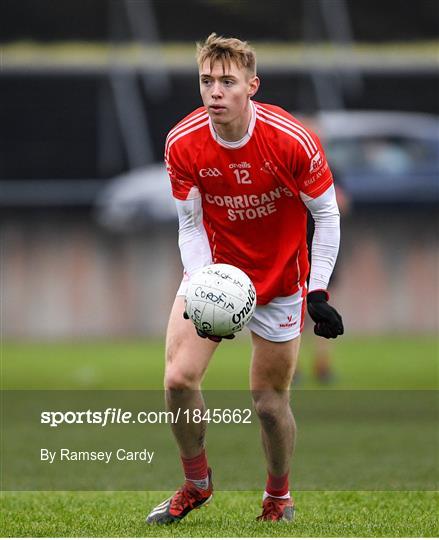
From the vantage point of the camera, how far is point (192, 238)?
6.59 m

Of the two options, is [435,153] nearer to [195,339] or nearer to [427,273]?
[427,273]

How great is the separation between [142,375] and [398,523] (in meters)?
9.71

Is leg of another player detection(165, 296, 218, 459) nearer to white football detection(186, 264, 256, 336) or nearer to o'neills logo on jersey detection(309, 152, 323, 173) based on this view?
white football detection(186, 264, 256, 336)

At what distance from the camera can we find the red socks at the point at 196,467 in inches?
258

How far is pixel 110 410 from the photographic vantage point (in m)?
12.3

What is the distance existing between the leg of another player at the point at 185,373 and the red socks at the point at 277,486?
0.39 meters

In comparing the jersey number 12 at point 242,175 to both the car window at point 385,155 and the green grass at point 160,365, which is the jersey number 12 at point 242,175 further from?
the car window at point 385,155

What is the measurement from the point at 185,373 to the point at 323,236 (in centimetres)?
93

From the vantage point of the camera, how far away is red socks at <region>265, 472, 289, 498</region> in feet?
21.8

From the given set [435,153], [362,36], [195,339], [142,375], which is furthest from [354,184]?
[195,339]

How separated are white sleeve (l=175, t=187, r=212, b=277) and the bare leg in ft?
1.52

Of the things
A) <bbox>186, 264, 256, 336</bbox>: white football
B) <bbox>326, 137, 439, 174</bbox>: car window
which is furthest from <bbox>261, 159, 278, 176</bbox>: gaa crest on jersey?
<bbox>326, 137, 439, 174</bbox>: car window

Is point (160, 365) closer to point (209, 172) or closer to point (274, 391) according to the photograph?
point (274, 391)

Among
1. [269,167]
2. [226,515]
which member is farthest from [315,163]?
[226,515]
